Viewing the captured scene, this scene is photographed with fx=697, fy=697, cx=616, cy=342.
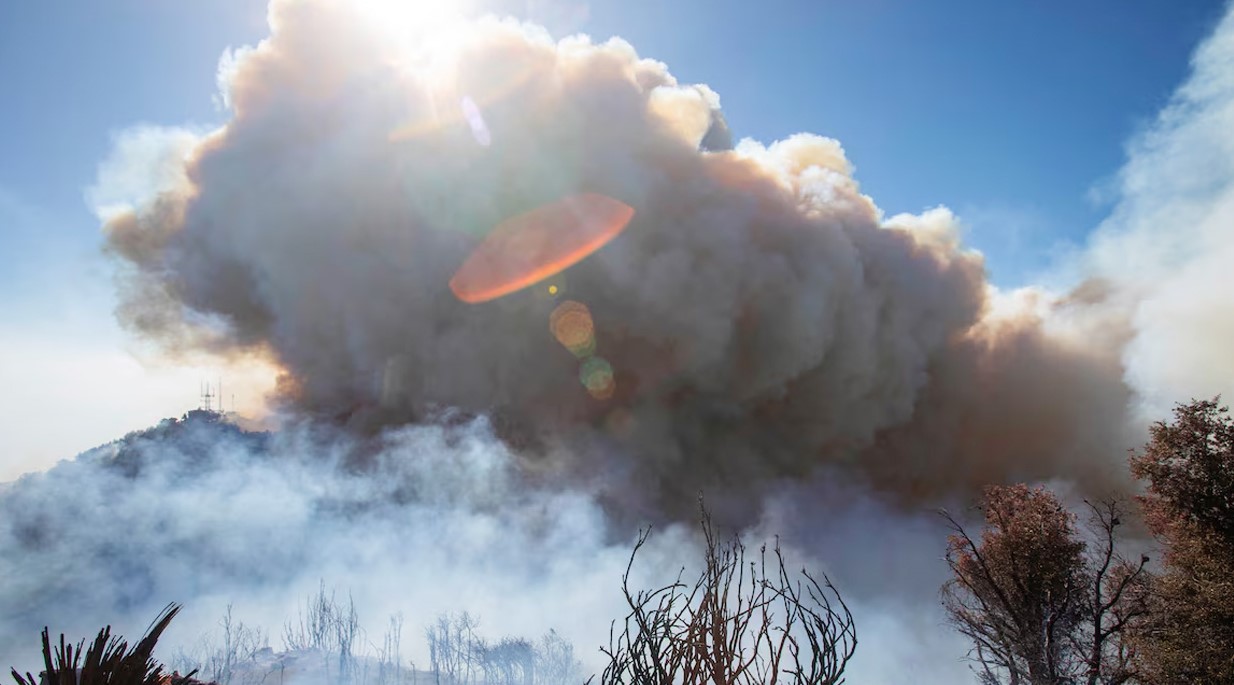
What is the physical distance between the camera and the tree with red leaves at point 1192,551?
11297mm

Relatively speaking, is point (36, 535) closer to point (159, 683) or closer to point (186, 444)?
point (186, 444)

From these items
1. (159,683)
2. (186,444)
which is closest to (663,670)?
(159,683)

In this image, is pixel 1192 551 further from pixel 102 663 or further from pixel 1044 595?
pixel 102 663

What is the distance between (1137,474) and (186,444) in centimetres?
2864

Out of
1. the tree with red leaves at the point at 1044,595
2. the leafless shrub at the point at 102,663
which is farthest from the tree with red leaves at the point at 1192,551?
the leafless shrub at the point at 102,663

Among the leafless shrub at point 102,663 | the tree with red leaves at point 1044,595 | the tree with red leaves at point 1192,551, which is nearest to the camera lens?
the leafless shrub at point 102,663

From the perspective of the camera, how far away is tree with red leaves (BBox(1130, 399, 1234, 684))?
1130cm

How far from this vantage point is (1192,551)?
12.3m

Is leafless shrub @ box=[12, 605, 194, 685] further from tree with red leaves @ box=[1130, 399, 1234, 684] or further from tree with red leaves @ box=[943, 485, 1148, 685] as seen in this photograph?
tree with red leaves @ box=[1130, 399, 1234, 684]

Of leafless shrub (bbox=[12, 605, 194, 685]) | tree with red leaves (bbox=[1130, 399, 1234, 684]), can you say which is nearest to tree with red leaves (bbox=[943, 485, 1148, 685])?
tree with red leaves (bbox=[1130, 399, 1234, 684])

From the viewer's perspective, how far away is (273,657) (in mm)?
41219

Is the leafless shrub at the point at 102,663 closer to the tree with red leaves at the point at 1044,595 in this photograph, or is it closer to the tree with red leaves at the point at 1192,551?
the tree with red leaves at the point at 1044,595

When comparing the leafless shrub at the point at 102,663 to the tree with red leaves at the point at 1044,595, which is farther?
the tree with red leaves at the point at 1044,595

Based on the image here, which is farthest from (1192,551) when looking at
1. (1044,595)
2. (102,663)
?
(102,663)
